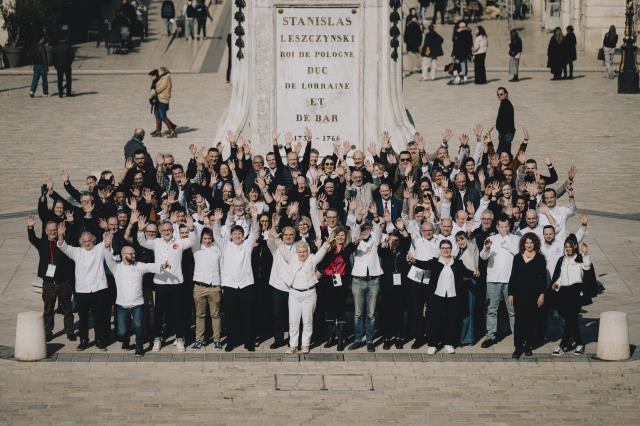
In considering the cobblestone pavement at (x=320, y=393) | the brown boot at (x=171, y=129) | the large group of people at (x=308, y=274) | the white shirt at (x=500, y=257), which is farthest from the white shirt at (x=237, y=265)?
the brown boot at (x=171, y=129)

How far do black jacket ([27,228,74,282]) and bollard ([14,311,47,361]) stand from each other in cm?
98

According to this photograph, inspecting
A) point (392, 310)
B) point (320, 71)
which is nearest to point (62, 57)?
point (320, 71)

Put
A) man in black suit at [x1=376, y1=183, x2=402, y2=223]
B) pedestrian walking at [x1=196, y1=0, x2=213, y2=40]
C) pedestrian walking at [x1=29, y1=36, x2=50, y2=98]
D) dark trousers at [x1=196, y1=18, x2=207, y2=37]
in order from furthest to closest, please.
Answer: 1. dark trousers at [x1=196, y1=18, x2=207, y2=37]
2. pedestrian walking at [x1=196, y1=0, x2=213, y2=40]
3. pedestrian walking at [x1=29, y1=36, x2=50, y2=98]
4. man in black suit at [x1=376, y1=183, x2=402, y2=223]

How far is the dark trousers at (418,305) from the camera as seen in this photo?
1723 centimetres

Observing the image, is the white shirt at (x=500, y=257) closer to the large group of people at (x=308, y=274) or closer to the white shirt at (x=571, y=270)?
the large group of people at (x=308, y=274)

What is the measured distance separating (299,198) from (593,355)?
451cm

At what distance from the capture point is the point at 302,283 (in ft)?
55.2

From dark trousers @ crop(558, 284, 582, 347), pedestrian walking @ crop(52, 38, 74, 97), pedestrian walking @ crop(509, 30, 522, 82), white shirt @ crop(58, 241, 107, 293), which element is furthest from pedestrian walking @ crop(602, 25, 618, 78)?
white shirt @ crop(58, 241, 107, 293)

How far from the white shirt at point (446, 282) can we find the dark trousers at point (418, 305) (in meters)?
0.36

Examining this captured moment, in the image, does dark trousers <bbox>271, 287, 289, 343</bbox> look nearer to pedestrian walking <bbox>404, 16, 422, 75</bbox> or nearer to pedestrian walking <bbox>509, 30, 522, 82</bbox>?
pedestrian walking <bbox>509, 30, 522, 82</bbox>

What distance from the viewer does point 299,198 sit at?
18938 millimetres

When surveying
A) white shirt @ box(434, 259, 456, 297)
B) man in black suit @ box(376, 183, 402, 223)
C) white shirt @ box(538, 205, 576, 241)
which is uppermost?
man in black suit @ box(376, 183, 402, 223)

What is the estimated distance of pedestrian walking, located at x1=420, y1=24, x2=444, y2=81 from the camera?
39781 mm

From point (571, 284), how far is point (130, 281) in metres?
5.23
